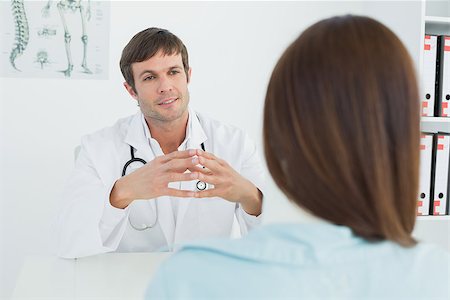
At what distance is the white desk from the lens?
4.64 feet

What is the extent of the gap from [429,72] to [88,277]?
154cm

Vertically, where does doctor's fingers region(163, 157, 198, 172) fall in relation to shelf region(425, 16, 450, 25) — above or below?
below

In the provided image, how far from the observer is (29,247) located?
9.43ft

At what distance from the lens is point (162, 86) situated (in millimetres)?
2047

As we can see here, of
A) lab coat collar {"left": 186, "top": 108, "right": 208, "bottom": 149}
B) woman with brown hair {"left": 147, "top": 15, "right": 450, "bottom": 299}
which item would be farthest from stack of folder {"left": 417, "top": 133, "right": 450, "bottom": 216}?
woman with brown hair {"left": 147, "top": 15, "right": 450, "bottom": 299}

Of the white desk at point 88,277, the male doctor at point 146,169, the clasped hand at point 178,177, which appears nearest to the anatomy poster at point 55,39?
the male doctor at point 146,169

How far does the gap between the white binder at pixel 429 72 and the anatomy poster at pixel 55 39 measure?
1446 mm

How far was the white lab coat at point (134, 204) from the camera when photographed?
70.6 inches

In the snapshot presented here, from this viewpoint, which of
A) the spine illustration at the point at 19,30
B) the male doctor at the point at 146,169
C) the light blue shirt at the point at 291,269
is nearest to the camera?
the light blue shirt at the point at 291,269

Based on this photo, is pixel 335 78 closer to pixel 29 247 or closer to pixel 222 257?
pixel 222 257

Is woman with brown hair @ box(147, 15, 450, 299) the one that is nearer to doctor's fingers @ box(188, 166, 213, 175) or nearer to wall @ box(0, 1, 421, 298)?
doctor's fingers @ box(188, 166, 213, 175)

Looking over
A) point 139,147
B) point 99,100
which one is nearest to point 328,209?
point 139,147

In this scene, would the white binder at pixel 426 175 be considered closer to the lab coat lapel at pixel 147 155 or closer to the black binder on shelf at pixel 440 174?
the black binder on shelf at pixel 440 174

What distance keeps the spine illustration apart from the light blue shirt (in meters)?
2.32
